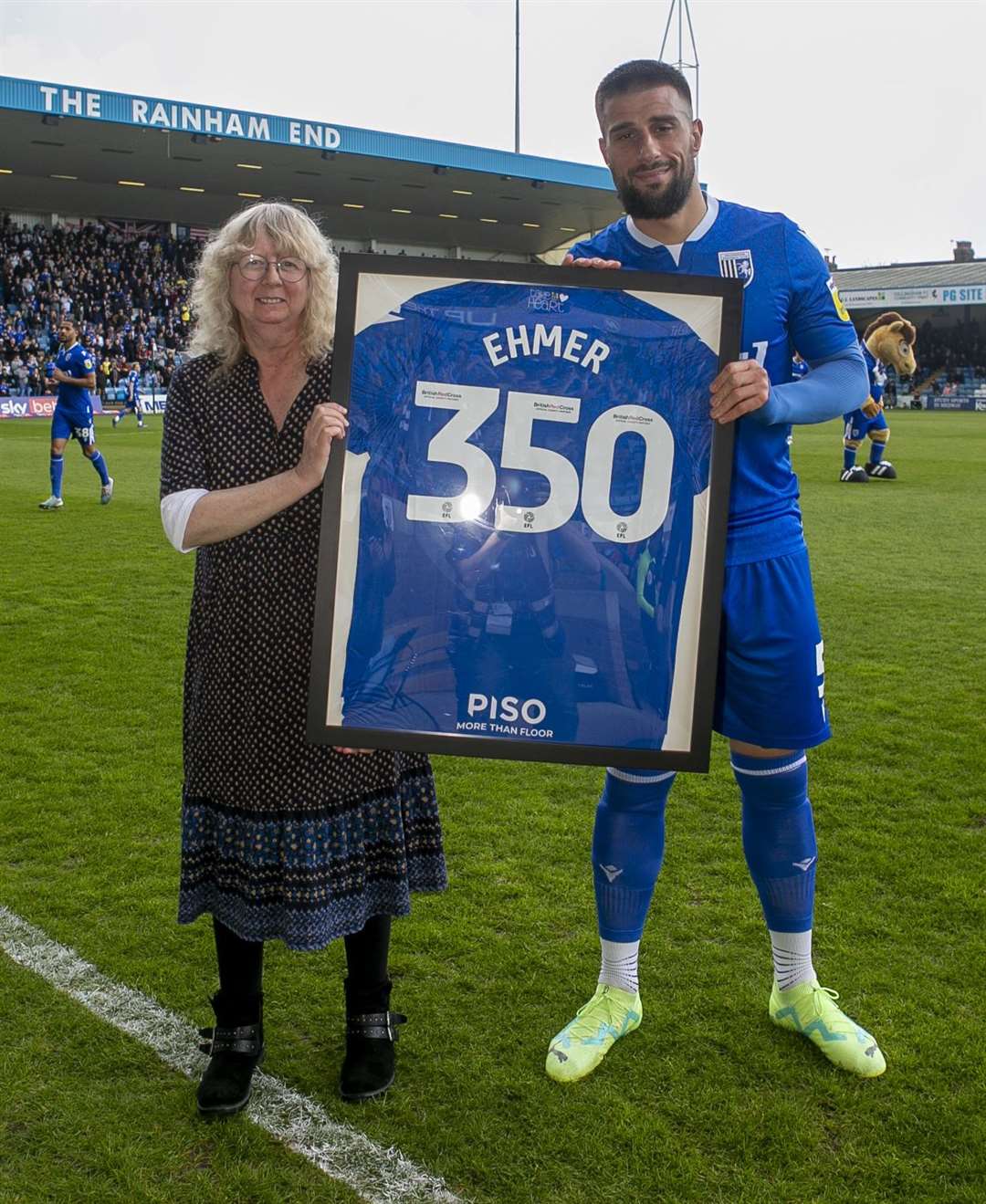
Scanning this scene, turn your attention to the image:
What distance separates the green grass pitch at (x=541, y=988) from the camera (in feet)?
7.49

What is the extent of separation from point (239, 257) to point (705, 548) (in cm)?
110

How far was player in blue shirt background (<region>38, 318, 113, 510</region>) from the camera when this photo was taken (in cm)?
1098

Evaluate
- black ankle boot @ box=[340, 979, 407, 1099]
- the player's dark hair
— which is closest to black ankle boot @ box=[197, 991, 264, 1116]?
black ankle boot @ box=[340, 979, 407, 1099]

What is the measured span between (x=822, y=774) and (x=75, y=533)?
7.74m

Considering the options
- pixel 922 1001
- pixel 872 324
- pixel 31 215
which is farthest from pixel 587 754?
pixel 31 215

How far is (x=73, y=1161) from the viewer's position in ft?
7.53

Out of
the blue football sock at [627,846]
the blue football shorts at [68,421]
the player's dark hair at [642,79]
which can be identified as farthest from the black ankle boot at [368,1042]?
the blue football shorts at [68,421]

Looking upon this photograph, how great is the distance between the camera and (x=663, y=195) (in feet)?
7.82

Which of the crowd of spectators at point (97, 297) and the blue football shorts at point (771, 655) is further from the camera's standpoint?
the crowd of spectators at point (97, 297)

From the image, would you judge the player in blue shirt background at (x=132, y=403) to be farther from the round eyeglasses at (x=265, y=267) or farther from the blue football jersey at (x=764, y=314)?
the blue football jersey at (x=764, y=314)

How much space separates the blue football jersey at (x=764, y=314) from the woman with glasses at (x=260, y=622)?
2.65 feet

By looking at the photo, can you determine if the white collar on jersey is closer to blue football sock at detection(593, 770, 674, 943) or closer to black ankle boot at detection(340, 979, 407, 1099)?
blue football sock at detection(593, 770, 674, 943)

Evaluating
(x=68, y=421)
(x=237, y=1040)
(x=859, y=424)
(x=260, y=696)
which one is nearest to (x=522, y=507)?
(x=260, y=696)

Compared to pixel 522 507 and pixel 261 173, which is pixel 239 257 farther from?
pixel 261 173
